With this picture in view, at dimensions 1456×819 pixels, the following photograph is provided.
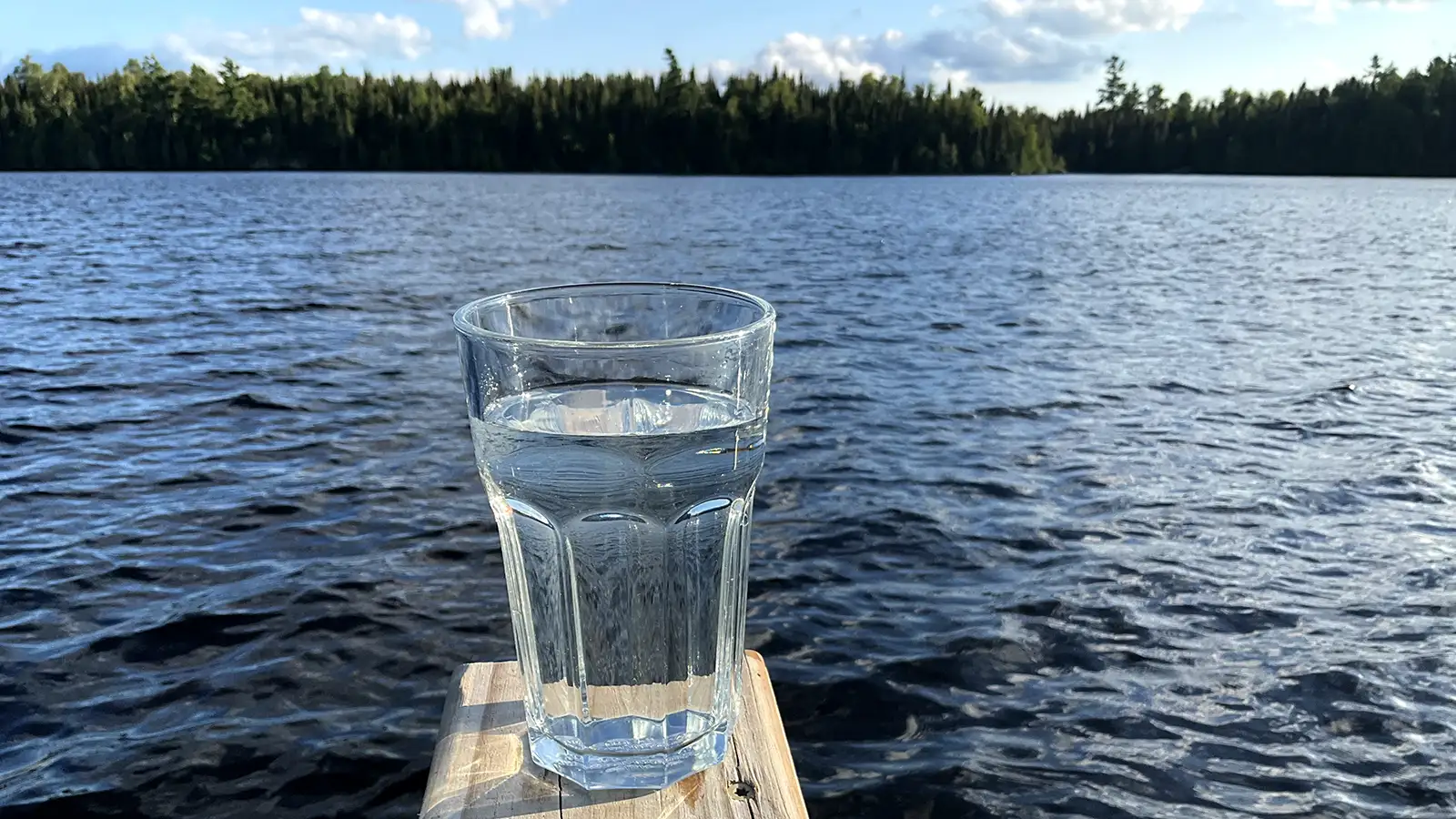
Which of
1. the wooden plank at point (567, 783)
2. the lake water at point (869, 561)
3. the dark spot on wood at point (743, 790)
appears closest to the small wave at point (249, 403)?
the lake water at point (869, 561)

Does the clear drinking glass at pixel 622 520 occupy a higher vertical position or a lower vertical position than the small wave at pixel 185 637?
higher

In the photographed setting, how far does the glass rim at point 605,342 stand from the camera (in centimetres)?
137

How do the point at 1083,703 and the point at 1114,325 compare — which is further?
the point at 1114,325

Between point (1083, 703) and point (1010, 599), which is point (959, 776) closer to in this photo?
point (1083, 703)

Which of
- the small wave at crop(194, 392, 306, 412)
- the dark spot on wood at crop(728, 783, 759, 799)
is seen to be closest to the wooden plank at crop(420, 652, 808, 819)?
the dark spot on wood at crop(728, 783, 759, 799)

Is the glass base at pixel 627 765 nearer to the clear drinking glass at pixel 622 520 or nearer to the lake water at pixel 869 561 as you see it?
the clear drinking glass at pixel 622 520

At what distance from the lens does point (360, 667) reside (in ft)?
16.7

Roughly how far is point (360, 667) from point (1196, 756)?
12.2 ft

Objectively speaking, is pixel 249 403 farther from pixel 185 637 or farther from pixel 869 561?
pixel 869 561

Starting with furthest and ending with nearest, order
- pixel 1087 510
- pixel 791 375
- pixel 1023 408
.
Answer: pixel 791 375 < pixel 1023 408 < pixel 1087 510

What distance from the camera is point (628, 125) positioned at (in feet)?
365

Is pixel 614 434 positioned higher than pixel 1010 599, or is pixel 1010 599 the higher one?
pixel 614 434

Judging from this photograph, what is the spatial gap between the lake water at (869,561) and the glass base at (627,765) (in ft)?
9.45

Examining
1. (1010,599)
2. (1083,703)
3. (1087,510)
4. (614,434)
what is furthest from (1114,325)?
(614,434)
